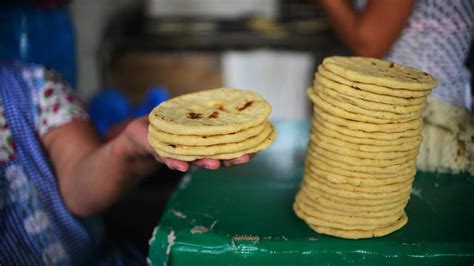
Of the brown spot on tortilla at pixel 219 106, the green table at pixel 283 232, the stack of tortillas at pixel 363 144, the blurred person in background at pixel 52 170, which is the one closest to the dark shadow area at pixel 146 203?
the blurred person in background at pixel 52 170

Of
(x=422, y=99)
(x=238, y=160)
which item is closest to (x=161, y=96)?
(x=238, y=160)

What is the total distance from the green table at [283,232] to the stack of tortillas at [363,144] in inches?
2.0

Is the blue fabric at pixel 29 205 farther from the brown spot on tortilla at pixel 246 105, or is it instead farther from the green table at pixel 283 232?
the brown spot on tortilla at pixel 246 105

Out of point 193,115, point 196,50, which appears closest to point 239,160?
point 193,115

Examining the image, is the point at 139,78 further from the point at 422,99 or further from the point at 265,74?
the point at 422,99

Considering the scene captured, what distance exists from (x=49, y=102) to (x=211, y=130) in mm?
836

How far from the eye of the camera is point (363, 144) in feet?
4.15

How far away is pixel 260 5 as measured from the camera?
17.3 ft

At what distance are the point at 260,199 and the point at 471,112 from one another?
752mm

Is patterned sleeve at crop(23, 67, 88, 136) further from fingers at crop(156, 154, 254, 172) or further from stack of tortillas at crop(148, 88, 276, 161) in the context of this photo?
fingers at crop(156, 154, 254, 172)

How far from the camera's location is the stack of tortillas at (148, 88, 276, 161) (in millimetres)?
1223

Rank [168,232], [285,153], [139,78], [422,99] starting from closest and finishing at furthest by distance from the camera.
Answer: [422,99], [168,232], [285,153], [139,78]

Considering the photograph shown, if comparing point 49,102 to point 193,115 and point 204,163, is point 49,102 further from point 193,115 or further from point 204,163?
point 204,163

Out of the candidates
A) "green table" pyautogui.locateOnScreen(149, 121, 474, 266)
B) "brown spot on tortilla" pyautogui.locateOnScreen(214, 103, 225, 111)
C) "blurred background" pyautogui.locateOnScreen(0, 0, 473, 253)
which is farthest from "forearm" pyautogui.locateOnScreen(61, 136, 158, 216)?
"blurred background" pyautogui.locateOnScreen(0, 0, 473, 253)
